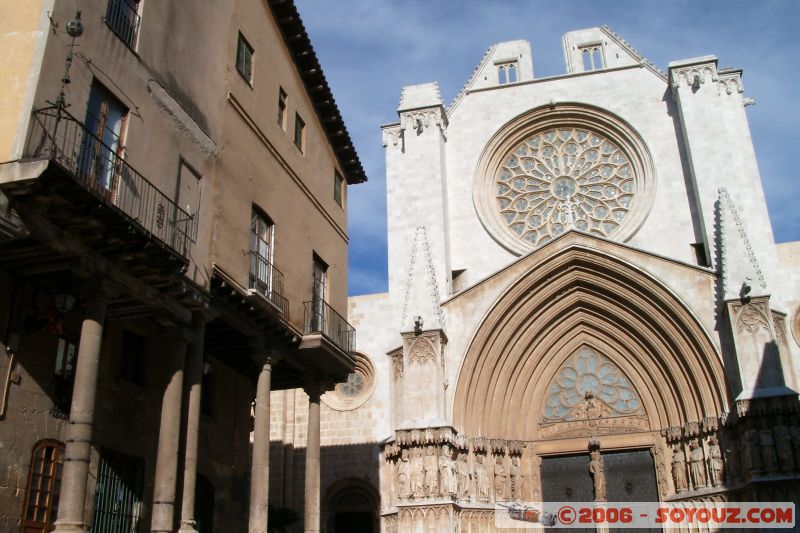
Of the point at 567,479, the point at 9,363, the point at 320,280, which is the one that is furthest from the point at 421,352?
the point at 9,363

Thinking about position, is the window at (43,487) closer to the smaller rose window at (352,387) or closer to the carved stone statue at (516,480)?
the carved stone statue at (516,480)

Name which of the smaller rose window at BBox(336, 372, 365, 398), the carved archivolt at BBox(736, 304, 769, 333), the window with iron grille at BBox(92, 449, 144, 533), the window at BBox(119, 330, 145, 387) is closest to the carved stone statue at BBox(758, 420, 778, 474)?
the carved archivolt at BBox(736, 304, 769, 333)

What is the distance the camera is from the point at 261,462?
1341cm

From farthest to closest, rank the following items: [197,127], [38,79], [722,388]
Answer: [722,388]
[197,127]
[38,79]

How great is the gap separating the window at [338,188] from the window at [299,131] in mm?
1944

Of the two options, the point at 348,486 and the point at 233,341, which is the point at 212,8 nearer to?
the point at 233,341

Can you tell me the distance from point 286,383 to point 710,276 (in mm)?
10768

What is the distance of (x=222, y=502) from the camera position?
49.5 feet

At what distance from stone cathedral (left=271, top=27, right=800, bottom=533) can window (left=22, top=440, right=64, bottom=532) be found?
9.51 meters

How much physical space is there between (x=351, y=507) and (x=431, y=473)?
6225 mm

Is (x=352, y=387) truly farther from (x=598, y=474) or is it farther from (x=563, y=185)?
(x=563, y=185)

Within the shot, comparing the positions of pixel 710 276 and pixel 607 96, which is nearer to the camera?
pixel 710 276

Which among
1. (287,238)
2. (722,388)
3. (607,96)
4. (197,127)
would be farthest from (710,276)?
(197,127)

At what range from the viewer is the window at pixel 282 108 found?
16.4 metres
